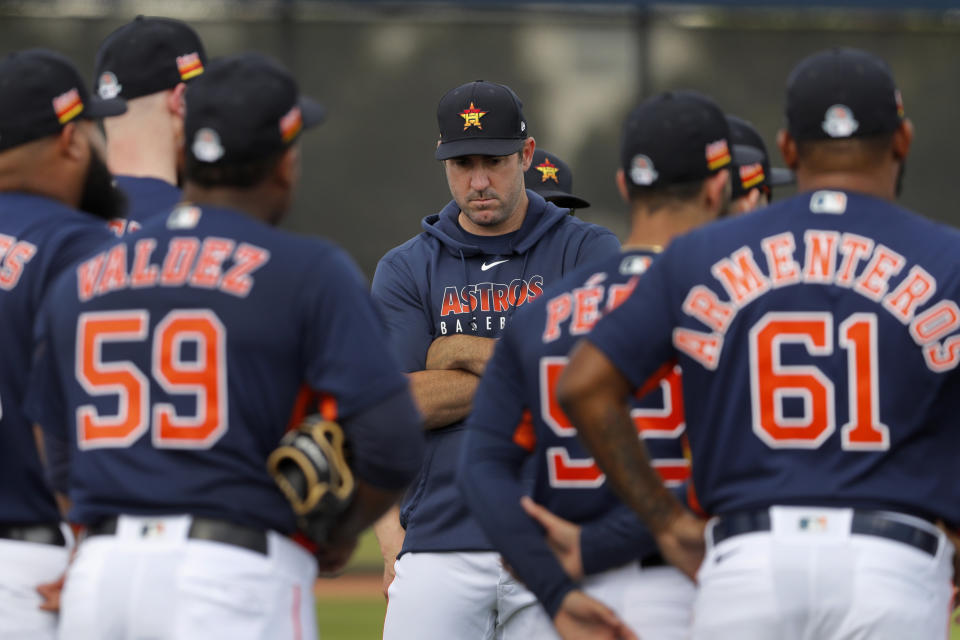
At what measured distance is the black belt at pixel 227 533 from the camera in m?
3.18

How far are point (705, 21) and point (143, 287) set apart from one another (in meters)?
16.2

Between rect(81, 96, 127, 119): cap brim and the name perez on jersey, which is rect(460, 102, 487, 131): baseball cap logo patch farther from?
rect(81, 96, 127, 119): cap brim

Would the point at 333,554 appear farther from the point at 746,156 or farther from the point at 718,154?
the point at 746,156

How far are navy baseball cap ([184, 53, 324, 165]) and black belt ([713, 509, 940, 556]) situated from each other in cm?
140

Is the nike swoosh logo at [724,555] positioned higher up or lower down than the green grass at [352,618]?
higher up

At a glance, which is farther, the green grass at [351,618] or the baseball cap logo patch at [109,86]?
the green grass at [351,618]

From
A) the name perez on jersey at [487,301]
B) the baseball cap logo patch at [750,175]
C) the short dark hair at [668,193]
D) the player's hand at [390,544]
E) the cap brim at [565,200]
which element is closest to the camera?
the short dark hair at [668,193]

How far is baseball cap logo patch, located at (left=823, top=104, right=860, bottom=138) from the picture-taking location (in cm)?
341

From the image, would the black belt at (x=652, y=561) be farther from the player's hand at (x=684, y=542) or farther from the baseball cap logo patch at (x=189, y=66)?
the baseball cap logo patch at (x=189, y=66)

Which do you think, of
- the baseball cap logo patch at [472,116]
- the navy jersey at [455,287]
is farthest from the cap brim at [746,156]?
the baseball cap logo patch at [472,116]

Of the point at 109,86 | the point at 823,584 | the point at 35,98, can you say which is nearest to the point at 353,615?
the point at 109,86

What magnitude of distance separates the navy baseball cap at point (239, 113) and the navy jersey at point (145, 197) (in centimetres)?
103

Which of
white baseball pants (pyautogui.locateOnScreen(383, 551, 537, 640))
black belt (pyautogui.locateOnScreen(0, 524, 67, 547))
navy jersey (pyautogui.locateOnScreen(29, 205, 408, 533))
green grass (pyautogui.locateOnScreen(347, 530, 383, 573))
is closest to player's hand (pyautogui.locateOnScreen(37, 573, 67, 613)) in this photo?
black belt (pyautogui.locateOnScreen(0, 524, 67, 547))

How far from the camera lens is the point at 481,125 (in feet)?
17.7
